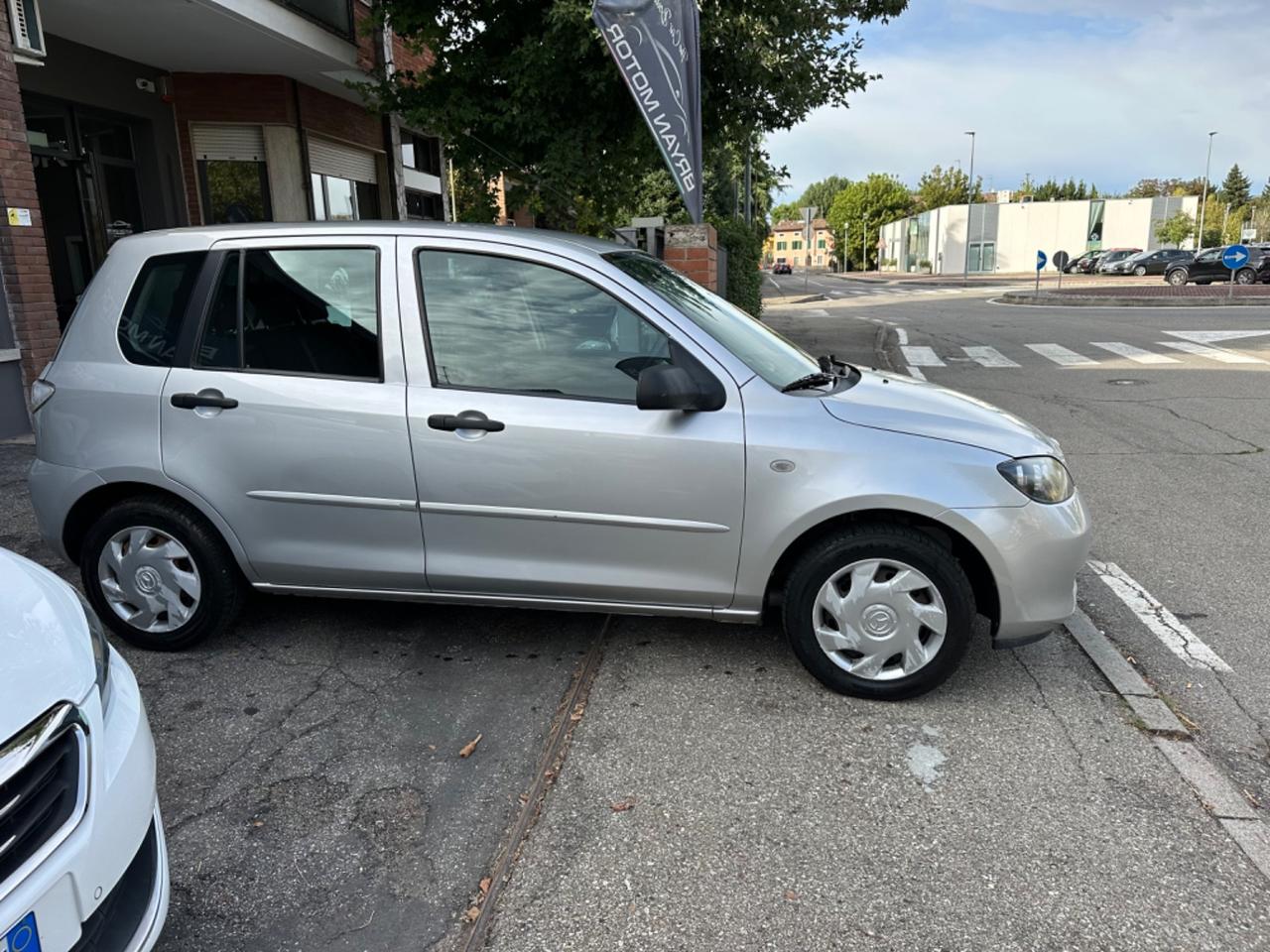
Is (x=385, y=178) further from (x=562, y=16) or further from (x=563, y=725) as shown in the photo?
(x=563, y=725)

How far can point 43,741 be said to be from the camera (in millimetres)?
1765

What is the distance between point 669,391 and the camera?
3.27 meters

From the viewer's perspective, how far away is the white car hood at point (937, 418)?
3.39 meters

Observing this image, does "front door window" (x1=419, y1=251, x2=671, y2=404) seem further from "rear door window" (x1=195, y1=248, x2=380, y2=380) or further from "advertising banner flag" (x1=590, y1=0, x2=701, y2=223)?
"advertising banner flag" (x1=590, y1=0, x2=701, y2=223)

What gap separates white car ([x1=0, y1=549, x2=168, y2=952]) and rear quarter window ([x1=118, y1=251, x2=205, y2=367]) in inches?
72.3

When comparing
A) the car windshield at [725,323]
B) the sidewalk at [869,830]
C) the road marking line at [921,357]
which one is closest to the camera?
the sidewalk at [869,830]

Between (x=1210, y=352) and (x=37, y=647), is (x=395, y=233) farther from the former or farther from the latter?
(x=1210, y=352)

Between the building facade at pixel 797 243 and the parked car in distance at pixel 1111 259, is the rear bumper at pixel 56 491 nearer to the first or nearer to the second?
the parked car in distance at pixel 1111 259

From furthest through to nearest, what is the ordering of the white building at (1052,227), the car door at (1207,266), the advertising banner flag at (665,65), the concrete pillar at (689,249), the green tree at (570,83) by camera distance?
the white building at (1052,227) → the car door at (1207,266) → the concrete pillar at (689,249) → the green tree at (570,83) → the advertising banner flag at (665,65)

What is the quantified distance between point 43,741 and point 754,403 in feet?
7.89

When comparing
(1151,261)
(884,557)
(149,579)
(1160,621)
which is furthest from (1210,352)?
(1151,261)

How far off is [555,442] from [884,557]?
129cm

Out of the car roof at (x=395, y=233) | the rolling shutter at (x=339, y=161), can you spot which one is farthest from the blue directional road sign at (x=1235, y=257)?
the car roof at (x=395, y=233)

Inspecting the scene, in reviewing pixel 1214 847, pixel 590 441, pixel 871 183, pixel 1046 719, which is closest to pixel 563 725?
pixel 590 441
